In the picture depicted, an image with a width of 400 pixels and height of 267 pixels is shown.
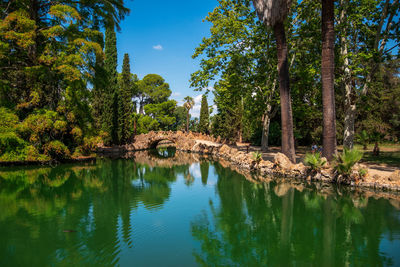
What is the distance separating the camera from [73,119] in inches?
799

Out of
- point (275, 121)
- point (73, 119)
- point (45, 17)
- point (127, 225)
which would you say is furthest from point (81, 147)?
point (275, 121)

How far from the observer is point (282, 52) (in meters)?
14.9

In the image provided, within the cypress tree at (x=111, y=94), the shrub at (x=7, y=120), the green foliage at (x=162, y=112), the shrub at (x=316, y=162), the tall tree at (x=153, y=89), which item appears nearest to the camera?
the shrub at (x=316, y=162)

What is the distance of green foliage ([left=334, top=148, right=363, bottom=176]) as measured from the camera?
11.0 metres

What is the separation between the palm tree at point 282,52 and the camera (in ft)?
44.7

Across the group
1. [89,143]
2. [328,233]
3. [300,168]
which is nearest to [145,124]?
[89,143]

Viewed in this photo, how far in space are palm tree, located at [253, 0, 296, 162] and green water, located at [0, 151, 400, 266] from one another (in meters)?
3.44

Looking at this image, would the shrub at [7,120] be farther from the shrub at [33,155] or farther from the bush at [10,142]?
the shrub at [33,155]

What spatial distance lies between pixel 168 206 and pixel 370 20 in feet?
54.1

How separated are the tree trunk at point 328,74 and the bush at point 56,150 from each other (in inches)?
704

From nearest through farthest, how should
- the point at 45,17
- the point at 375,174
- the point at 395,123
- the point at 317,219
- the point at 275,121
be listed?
the point at 317,219 → the point at 375,174 → the point at 45,17 → the point at 395,123 → the point at 275,121

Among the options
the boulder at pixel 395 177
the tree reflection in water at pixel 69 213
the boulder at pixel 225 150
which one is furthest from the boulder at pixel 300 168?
the boulder at pixel 225 150

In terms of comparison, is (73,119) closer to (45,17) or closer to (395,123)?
(45,17)

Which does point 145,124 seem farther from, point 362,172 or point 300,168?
point 362,172
